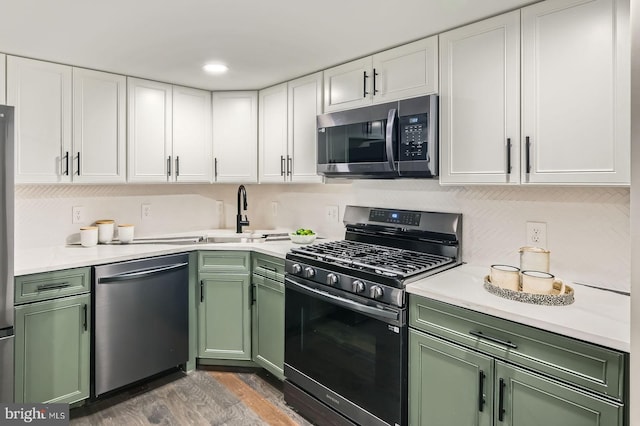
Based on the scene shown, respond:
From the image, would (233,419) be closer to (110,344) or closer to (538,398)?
(110,344)

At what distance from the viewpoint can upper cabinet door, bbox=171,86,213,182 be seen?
3018 millimetres

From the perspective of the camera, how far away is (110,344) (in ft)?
7.63

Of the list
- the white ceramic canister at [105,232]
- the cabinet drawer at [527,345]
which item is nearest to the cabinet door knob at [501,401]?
the cabinet drawer at [527,345]

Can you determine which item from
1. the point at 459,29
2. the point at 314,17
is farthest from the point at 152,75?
the point at 459,29

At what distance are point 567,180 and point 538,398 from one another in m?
0.87

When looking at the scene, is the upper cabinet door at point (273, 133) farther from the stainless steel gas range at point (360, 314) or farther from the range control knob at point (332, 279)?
the range control knob at point (332, 279)

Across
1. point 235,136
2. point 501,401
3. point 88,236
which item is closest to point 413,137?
point 501,401

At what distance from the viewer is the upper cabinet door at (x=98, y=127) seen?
2.54m

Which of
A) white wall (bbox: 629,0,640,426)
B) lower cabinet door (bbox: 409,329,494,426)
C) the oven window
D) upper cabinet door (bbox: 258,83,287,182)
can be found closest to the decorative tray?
lower cabinet door (bbox: 409,329,494,426)

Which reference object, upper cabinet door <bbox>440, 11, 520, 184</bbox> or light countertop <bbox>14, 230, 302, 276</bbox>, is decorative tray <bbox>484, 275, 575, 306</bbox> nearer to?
upper cabinet door <bbox>440, 11, 520, 184</bbox>

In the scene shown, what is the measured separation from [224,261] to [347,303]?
1.10 metres

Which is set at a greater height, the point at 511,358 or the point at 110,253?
the point at 110,253

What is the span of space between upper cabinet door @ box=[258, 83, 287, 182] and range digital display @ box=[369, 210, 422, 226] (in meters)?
0.78

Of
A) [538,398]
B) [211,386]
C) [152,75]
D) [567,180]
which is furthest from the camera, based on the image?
[152,75]
